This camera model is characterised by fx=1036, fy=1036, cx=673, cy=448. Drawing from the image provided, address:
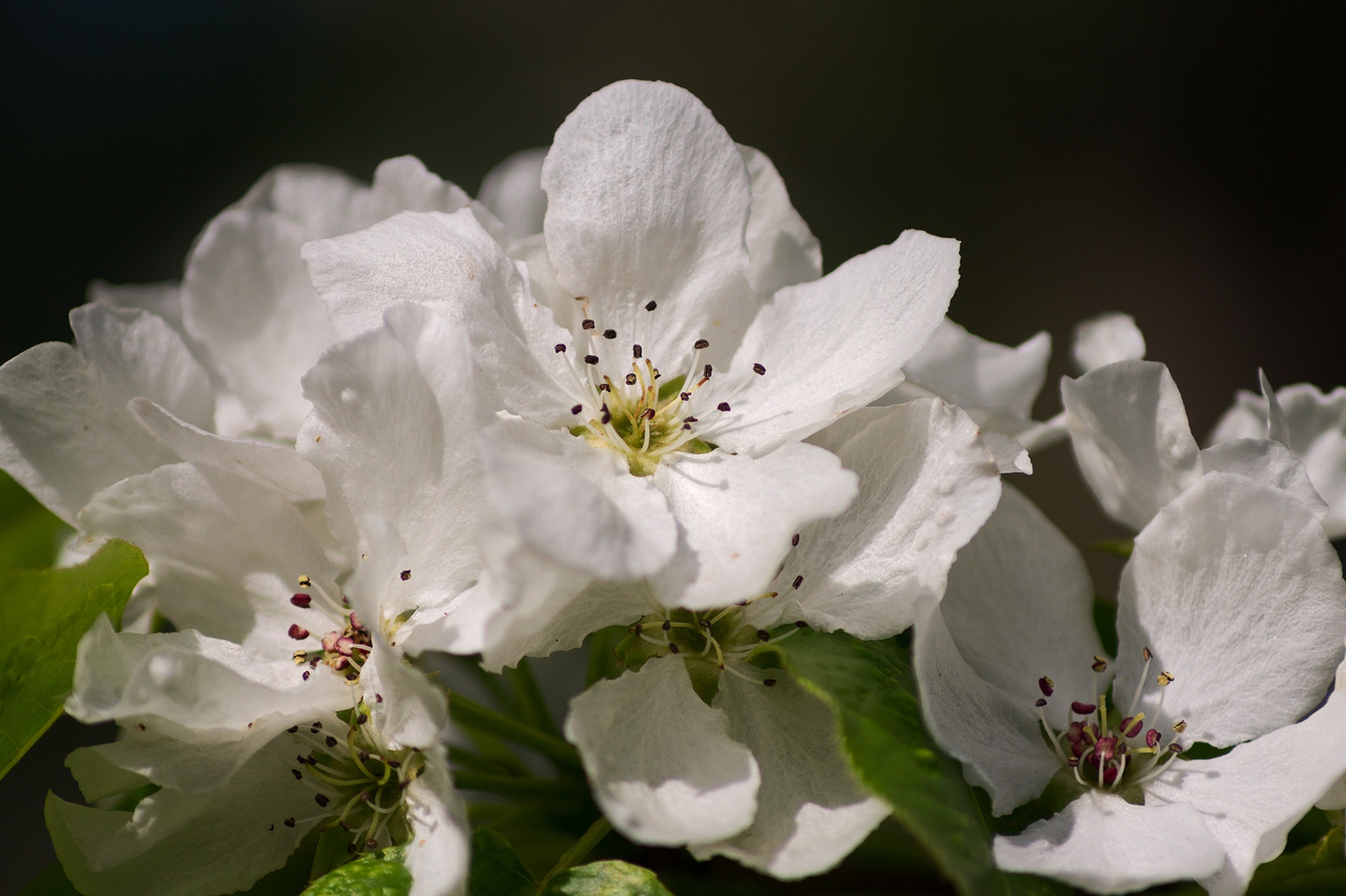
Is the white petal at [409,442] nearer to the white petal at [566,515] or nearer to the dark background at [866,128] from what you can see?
the white petal at [566,515]

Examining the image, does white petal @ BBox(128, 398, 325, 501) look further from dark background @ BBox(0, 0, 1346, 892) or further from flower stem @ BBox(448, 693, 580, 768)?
dark background @ BBox(0, 0, 1346, 892)

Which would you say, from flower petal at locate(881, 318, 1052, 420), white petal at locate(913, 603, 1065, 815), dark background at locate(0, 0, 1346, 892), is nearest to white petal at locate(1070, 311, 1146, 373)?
flower petal at locate(881, 318, 1052, 420)

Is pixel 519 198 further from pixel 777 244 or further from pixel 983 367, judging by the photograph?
pixel 983 367

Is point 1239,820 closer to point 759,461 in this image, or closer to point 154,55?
point 759,461

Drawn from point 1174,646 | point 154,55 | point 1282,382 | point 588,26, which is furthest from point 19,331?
point 1282,382

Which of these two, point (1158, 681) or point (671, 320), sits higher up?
point (671, 320)

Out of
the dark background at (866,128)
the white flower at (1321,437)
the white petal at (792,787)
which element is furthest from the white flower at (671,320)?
the dark background at (866,128)

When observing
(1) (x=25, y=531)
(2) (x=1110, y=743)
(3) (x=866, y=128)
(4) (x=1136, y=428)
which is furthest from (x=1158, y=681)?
(3) (x=866, y=128)
